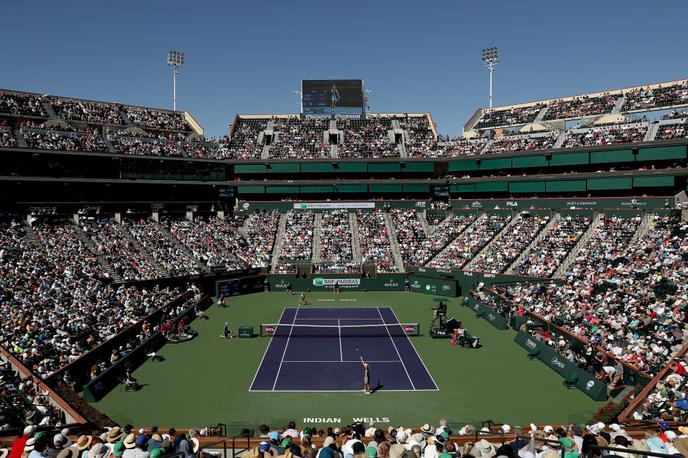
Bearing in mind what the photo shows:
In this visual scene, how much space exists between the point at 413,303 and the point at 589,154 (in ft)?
81.4

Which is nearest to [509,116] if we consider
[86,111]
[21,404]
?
[86,111]

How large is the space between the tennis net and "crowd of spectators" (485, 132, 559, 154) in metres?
32.1

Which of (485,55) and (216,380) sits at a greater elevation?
(485,55)

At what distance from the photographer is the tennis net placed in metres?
34.4

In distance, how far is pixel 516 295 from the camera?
131ft

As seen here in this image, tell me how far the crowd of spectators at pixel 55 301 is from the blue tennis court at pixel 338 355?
887 centimetres

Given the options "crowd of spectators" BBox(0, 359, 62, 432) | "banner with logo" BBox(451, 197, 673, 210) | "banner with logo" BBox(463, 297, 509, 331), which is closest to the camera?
"crowd of spectators" BBox(0, 359, 62, 432)

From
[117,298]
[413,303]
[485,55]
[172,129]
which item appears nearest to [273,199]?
[172,129]

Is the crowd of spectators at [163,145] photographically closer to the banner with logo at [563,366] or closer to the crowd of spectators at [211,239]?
the crowd of spectators at [211,239]

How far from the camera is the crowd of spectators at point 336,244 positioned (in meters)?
54.7

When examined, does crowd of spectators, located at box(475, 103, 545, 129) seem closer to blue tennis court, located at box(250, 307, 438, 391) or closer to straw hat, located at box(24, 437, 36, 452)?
blue tennis court, located at box(250, 307, 438, 391)

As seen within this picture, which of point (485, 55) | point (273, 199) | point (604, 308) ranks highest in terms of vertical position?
A: point (485, 55)

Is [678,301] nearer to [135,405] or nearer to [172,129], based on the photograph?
[135,405]

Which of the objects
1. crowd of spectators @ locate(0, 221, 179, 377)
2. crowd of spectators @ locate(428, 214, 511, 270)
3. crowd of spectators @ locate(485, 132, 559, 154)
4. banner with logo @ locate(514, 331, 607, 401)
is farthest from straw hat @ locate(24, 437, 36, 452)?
crowd of spectators @ locate(485, 132, 559, 154)
